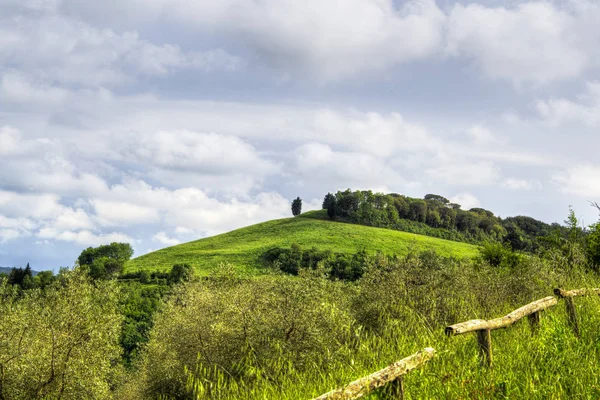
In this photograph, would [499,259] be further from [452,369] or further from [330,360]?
[452,369]

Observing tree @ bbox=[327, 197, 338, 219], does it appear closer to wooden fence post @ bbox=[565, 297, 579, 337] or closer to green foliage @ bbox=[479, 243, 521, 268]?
green foliage @ bbox=[479, 243, 521, 268]

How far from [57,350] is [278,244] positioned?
102065 millimetres

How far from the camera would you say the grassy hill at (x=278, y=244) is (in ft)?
374

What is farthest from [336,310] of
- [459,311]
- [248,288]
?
[248,288]

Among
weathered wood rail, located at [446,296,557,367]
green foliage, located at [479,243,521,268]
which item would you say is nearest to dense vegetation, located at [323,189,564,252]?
green foliage, located at [479,243,521,268]

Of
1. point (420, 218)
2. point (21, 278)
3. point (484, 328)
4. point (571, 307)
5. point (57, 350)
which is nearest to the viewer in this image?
point (484, 328)

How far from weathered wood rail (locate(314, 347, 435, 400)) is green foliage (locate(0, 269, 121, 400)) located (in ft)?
58.2

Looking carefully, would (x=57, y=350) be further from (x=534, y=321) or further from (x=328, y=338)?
(x=534, y=321)

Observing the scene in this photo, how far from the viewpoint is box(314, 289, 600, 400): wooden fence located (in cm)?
584

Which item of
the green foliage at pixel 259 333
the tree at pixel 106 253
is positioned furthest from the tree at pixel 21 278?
the green foliage at pixel 259 333

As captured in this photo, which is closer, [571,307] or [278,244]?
[571,307]

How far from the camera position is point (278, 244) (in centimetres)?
12306

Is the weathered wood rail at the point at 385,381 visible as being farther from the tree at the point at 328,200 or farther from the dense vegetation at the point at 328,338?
the tree at the point at 328,200

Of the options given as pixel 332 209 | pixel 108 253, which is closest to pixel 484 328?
pixel 108 253
